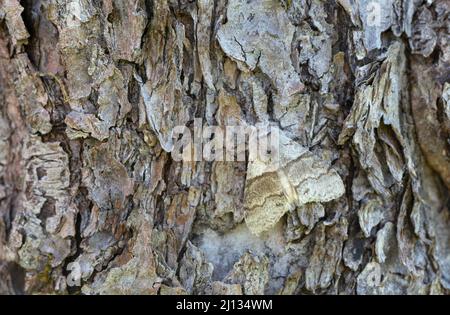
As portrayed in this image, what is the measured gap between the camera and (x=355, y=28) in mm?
978

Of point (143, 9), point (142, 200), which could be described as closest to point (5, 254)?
point (142, 200)

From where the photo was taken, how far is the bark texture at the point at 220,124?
972 millimetres

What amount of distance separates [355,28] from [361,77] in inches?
4.0

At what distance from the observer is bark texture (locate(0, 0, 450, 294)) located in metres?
0.97

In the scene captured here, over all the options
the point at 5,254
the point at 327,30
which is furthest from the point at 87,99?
the point at 327,30

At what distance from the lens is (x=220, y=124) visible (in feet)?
3.26

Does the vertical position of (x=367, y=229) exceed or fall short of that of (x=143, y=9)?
it falls short

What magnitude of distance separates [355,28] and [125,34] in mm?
464

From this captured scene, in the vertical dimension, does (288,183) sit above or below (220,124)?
below

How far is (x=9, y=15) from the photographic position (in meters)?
0.96
